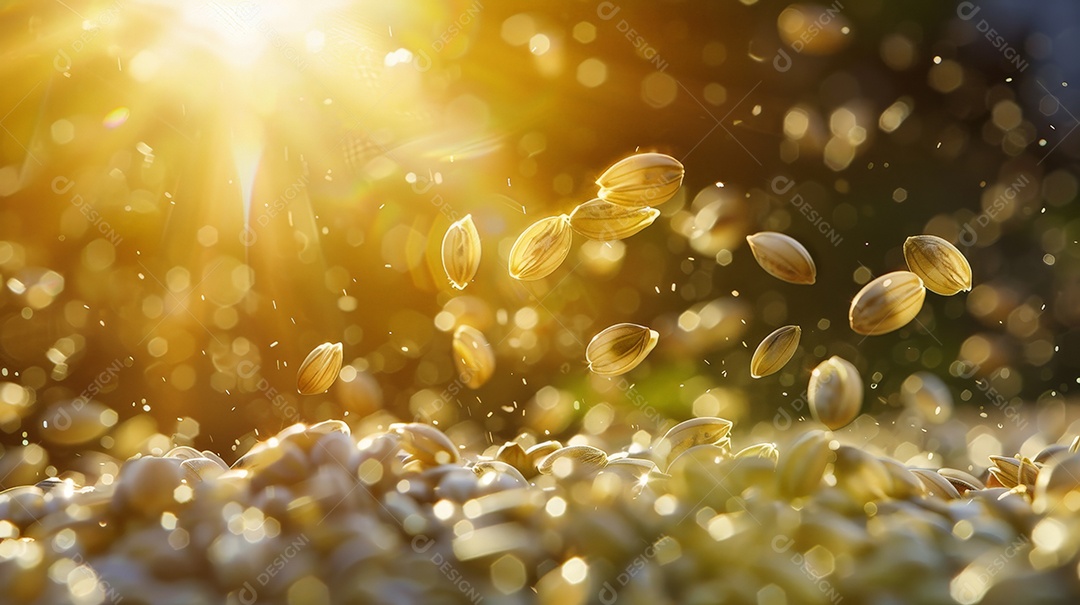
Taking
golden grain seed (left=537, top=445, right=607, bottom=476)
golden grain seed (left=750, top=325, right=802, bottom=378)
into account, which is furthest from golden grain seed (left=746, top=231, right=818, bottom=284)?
golden grain seed (left=537, top=445, right=607, bottom=476)

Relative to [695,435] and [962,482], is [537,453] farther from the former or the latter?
[962,482]

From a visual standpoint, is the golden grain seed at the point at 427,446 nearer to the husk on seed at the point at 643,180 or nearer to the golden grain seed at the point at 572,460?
the golden grain seed at the point at 572,460

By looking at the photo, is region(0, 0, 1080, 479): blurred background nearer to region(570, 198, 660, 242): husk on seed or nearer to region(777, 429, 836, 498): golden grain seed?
region(570, 198, 660, 242): husk on seed

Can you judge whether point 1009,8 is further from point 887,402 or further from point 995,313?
point 887,402

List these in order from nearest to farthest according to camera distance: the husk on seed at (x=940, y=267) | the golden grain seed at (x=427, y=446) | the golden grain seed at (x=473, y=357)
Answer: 1. the golden grain seed at (x=427, y=446)
2. the husk on seed at (x=940, y=267)
3. the golden grain seed at (x=473, y=357)

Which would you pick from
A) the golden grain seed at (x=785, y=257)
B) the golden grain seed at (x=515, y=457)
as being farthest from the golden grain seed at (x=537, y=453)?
the golden grain seed at (x=785, y=257)

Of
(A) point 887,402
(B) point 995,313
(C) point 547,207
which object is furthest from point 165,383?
(B) point 995,313

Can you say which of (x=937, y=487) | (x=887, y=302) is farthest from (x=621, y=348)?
(x=937, y=487)
